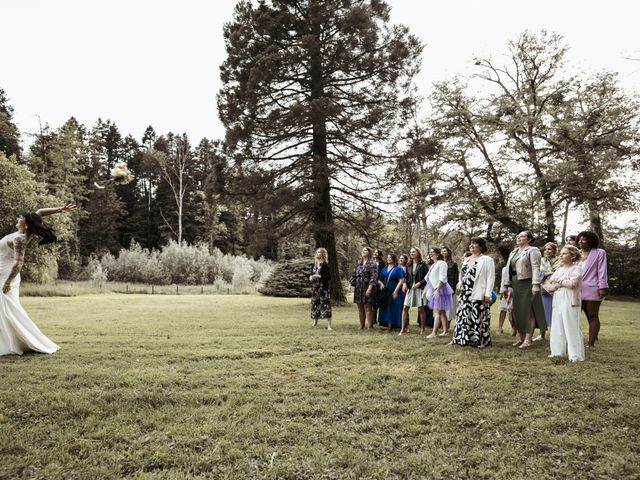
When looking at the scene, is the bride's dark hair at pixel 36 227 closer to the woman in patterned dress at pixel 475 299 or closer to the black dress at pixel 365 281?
the black dress at pixel 365 281

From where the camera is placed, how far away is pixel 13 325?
6.98m

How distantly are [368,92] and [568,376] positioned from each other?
13001 mm

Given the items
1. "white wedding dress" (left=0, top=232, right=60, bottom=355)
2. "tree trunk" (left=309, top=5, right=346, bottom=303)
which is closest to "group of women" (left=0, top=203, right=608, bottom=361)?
"white wedding dress" (left=0, top=232, right=60, bottom=355)

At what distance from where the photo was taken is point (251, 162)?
1702 cm

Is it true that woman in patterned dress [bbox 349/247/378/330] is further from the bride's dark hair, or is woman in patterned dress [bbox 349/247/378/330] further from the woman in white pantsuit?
the bride's dark hair

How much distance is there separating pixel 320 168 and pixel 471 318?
29.6ft

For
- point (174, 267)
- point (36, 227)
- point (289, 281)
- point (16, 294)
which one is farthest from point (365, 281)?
point (174, 267)

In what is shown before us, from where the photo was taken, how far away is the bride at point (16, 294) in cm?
697

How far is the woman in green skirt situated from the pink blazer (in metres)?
0.81

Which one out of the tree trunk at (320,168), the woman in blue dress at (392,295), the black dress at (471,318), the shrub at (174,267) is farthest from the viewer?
the shrub at (174,267)

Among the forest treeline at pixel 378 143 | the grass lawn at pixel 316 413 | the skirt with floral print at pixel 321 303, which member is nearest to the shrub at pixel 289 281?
the forest treeline at pixel 378 143

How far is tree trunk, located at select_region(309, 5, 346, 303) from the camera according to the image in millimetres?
15391

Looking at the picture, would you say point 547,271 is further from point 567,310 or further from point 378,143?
point 378,143

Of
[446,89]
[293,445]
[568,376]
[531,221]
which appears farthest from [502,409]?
[446,89]
